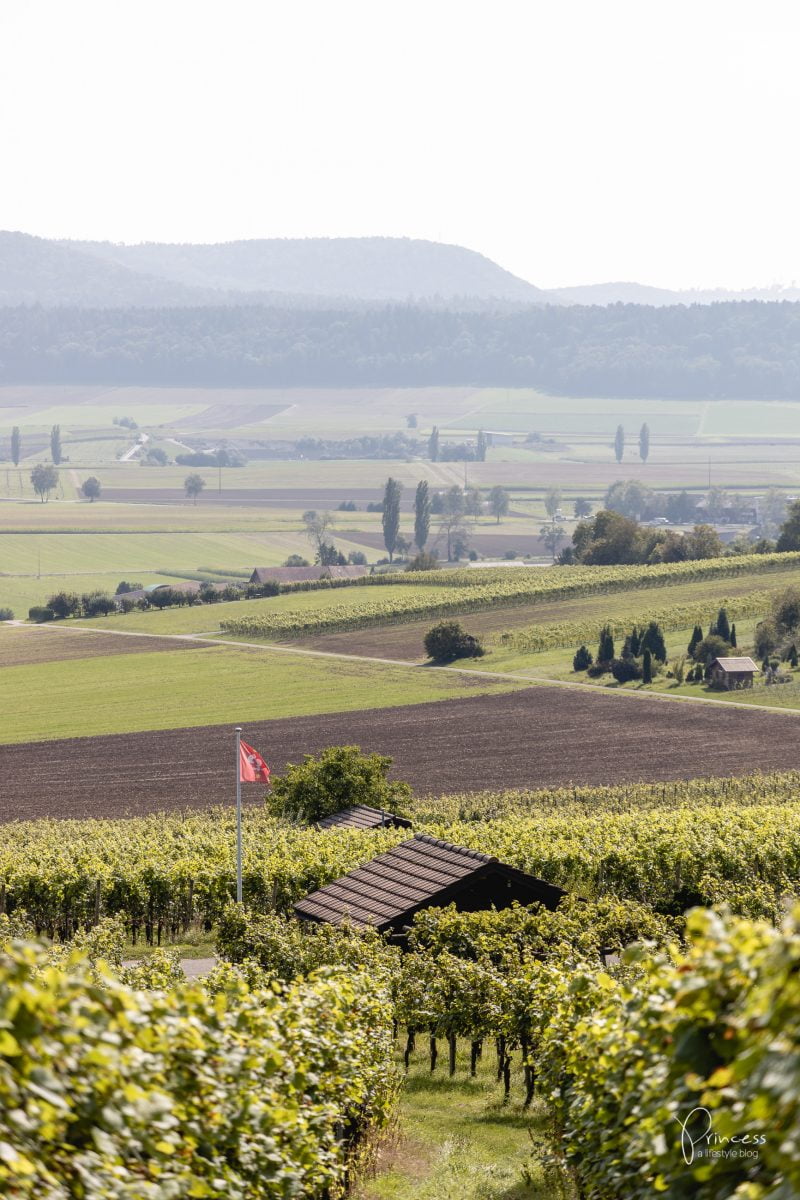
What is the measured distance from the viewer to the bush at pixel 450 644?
11681 cm

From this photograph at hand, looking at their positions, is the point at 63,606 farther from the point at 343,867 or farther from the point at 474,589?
the point at 343,867

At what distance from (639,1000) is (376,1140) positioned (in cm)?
1321

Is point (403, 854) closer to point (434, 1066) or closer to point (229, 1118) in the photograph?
point (434, 1066)

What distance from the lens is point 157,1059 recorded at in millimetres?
12336

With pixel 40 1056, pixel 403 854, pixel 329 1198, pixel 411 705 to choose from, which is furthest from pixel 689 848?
pixel 411 705

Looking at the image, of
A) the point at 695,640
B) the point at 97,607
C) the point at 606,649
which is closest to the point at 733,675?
the point at 695,640

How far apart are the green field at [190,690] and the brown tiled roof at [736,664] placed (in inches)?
585

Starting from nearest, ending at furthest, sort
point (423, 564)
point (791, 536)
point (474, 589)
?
1. point (474, 589)
2. point (791, 536)
3. point (423, 564)

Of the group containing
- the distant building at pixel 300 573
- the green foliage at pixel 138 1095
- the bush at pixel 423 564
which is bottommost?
the distant building at pixel 300 573

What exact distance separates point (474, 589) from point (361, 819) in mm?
89801

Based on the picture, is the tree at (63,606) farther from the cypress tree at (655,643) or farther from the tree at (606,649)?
the cypress tree at (655,643)

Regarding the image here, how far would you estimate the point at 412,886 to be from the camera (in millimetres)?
39250

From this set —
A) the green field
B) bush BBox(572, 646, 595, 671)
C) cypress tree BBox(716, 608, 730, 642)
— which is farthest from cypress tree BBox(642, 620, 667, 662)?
the green field

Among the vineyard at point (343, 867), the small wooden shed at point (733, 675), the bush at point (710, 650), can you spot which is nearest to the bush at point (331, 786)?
the vineyard at point (343, 867)
